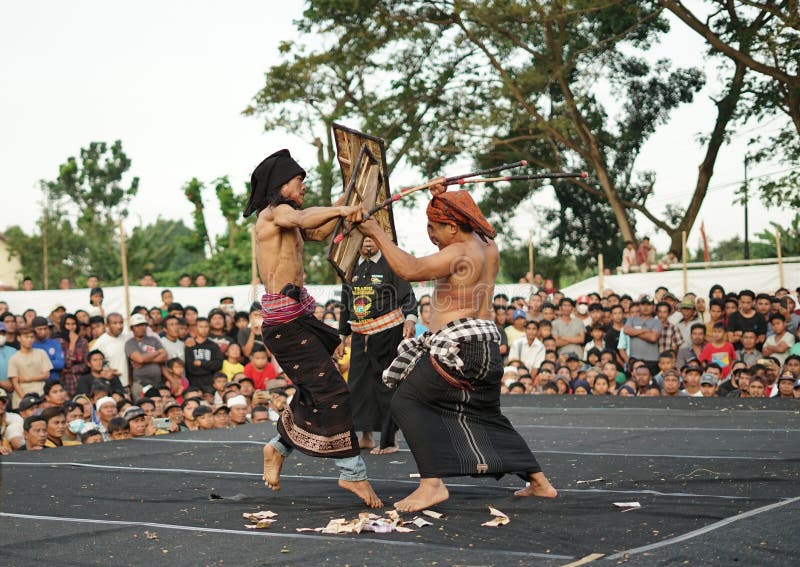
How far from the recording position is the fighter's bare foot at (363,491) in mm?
5398

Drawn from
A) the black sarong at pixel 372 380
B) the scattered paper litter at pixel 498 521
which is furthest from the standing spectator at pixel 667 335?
the scattered paper litter at pixel 498 521

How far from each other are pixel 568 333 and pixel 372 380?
18.7ft

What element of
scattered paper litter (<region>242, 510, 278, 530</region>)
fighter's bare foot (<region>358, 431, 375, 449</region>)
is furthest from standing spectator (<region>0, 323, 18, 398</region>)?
scattered paper litter (<region>242, 510, 278, 530</region>)

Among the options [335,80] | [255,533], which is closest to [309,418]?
[255,533]

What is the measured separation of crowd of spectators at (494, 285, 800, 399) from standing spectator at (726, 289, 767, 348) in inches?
0.5

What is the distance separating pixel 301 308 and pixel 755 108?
734 inches

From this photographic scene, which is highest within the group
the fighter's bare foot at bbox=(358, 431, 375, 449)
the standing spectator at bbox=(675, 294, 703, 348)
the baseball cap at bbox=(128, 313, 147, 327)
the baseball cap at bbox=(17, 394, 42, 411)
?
the baseball cap at bbox=(128, 313, 147, 327)

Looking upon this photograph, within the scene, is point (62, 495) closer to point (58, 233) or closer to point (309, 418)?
point (309, 418)

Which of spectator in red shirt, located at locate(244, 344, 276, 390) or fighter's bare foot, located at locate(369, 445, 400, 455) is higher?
spectator in red shirt, located at locate(244, 344, 276, 390)

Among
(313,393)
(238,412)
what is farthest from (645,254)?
(313,393)

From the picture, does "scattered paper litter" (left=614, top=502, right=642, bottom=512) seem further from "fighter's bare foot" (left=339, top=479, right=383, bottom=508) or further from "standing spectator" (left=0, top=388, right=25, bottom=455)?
"standing spectator" (left=0, top=388, right=25, bottom=455)

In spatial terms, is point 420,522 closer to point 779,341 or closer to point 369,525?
point 369,525

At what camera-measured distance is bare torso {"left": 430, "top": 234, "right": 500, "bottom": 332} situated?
5480 millimetres

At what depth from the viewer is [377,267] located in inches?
316
